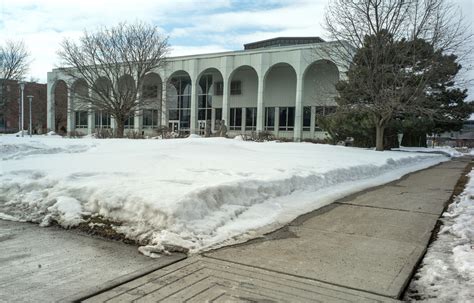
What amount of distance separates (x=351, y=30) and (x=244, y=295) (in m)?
21.4

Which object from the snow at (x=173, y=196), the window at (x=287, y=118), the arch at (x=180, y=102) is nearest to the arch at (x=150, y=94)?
the arch at (x=180, y=102)

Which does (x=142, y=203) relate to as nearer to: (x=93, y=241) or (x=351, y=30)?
(x=93, y=241)

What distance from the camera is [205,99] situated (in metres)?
53.2

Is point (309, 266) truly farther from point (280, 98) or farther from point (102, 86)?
point (280, 98)

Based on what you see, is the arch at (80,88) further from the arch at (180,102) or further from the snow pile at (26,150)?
the snow pile at (26,150)

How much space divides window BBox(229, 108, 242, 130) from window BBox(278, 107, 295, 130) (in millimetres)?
5405

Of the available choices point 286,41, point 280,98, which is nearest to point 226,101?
point 280,98

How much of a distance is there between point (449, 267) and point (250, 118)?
149 feet

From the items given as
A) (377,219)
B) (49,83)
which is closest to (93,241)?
(377,219)

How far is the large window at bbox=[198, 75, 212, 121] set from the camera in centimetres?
5263

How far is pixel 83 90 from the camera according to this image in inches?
1542

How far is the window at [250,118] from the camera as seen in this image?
48.8 meters

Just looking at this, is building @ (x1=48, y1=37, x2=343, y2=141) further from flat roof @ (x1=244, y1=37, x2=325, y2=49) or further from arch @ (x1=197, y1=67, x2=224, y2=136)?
flat roof @ (x1=244, y1=37, x2=325, y2=49)

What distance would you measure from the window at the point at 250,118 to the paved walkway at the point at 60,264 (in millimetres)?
43694
